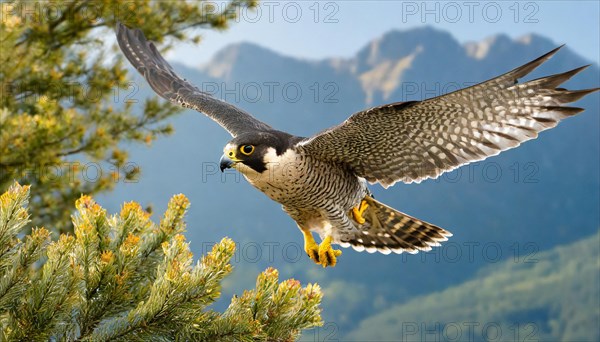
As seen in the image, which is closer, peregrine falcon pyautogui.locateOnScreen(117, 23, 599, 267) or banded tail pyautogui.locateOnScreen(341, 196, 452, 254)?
peregrine falcon pyautogui.locateOnScreen(117, 23, 599, 267)

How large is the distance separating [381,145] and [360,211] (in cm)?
109

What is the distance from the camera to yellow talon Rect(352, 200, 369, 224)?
5340 millimetres

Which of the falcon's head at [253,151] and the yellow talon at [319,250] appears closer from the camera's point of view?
the falcon's head at [253,151]

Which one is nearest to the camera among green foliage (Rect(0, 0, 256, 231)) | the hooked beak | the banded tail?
the hooked beak

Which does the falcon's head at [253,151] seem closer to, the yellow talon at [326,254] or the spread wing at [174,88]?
the spread wing at [174,88]

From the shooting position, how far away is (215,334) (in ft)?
11.7

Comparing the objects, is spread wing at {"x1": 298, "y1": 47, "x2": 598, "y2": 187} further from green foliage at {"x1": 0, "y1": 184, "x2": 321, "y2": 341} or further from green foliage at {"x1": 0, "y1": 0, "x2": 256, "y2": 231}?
green foliage at {"x1": 0, "y1": 0, "x2": 256, "y2": 231}

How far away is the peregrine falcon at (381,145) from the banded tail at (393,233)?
1.85ft

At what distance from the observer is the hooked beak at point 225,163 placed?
3973 mm

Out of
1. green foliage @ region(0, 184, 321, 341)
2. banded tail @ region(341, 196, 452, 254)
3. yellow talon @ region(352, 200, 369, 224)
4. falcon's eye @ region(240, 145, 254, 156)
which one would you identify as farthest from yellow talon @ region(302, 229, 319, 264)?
green foliage @ region(0, 184, 321, 341)

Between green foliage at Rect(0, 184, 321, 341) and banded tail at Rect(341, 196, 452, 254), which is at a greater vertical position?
banded tail at Rect(341, 196, 452, 254)

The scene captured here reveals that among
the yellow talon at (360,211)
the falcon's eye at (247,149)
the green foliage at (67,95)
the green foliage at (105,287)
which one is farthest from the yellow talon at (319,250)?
the green foliage at (67,95)

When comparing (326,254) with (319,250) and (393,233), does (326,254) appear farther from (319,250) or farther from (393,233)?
(393,233)

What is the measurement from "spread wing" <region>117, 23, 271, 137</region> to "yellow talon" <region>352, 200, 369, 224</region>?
37.8 inches
